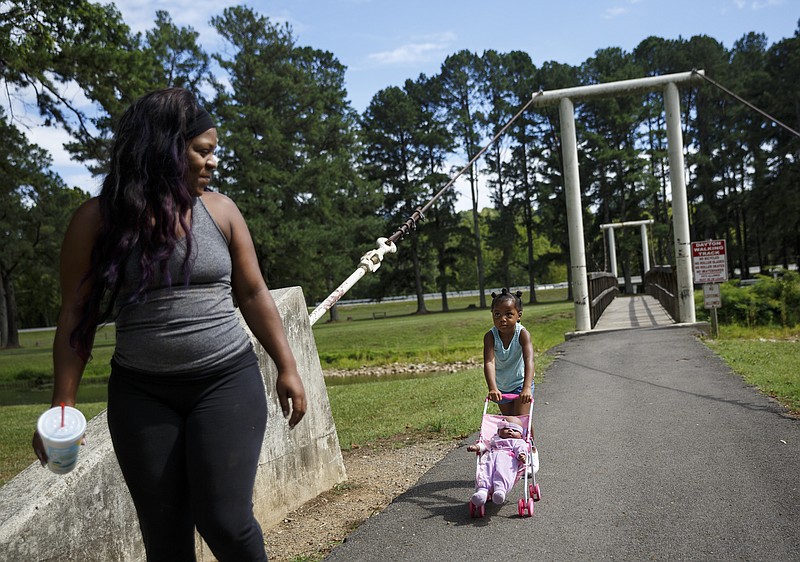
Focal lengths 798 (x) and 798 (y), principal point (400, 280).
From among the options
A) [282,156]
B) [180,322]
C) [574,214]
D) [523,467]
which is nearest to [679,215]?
[574,214]

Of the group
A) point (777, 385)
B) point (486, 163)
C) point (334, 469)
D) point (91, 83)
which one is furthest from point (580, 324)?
point (486, 163)

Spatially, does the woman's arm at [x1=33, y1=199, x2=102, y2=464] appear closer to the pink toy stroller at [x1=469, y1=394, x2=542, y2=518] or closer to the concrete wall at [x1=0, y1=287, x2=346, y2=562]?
the concrete wall at [x1=0, y1=287, x2=346, y2=562]

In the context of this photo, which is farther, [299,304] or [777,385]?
[777,385]

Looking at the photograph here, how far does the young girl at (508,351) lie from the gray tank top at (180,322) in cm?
270

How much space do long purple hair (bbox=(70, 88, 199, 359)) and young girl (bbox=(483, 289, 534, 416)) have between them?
2788mm

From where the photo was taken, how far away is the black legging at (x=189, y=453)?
8.29 ft

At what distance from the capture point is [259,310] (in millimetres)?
2762

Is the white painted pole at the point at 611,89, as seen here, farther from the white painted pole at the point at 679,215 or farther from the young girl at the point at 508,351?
the young girl at the point at 508,351

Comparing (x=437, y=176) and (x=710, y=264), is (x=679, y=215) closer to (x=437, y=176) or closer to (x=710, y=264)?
(x=710, y=264)

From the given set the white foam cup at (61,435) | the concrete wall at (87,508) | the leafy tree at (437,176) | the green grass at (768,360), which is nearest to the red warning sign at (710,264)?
the green grass at (768,360)

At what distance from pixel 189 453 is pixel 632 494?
10.5 ft

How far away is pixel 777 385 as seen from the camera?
852 cm

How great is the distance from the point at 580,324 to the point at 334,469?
Result: 12469mm

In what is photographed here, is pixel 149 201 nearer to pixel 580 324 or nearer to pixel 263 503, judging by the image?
pixel 263 503
